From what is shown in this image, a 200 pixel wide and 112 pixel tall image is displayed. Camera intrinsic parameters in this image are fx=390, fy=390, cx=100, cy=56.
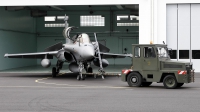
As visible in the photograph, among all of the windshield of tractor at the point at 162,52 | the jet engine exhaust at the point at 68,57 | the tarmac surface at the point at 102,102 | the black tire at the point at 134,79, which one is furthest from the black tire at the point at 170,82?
the jet engine exhaust at the point at 68,57

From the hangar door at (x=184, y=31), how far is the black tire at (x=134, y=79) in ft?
39.2

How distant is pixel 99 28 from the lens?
46312 mm

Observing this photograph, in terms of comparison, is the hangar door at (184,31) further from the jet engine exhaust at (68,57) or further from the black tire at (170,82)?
the black tire at (170,82)

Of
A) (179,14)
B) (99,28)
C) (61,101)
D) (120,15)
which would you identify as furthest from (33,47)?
(61,101)

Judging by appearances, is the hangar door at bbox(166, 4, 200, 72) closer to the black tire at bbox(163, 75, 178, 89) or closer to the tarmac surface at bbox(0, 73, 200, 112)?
the black tire at bbox(163, 75, 178, 89)

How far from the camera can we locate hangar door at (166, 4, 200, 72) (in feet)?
97.9

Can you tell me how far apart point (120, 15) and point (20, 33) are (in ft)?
39.3

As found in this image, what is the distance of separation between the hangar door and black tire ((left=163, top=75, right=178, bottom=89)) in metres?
12.4

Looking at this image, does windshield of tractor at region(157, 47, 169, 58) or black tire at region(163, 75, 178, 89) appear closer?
black tire at region(163, 75, 178, 89)

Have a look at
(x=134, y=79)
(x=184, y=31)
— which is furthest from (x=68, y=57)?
(x=184, y=31)

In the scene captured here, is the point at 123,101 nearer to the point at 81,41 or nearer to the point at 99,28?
the point at 81,41

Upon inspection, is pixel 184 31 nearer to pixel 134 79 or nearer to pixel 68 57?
pixel 68 57

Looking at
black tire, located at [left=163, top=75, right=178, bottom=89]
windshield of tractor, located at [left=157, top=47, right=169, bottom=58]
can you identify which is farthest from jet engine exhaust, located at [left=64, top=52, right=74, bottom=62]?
black tire, located at [left=163, top=75, right=178, bottom=89]

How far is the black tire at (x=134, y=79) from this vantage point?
61.1ft
